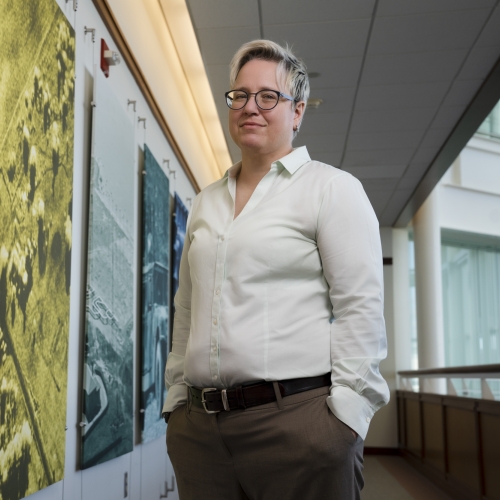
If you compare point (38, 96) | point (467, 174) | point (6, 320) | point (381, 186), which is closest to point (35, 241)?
point (6, 320)

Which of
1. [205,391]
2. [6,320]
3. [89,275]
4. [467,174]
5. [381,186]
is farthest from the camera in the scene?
[467,174]

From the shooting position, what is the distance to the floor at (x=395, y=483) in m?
6.30

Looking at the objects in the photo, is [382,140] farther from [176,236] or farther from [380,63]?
[176,236]

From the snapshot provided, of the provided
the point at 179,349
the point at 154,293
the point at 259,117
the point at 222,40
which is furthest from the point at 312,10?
the point at 179,349

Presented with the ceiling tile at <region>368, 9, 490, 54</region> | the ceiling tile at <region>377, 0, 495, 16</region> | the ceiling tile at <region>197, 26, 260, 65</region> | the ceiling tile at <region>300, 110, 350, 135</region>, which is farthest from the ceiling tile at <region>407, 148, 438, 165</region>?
the ceiling tile at <region>197, 26, 260, 65</region>

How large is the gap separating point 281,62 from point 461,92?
4435 millimetres

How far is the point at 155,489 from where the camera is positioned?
4.32m

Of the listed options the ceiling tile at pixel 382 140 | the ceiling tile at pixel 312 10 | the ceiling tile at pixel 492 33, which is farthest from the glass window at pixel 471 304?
the ceiling tile at pixel 312 10

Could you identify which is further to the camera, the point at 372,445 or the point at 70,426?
the point at 372,445

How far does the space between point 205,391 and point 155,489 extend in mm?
3124

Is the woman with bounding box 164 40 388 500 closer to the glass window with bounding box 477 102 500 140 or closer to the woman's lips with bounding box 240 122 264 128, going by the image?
the woman's lips with bounding box 240 122 264 128

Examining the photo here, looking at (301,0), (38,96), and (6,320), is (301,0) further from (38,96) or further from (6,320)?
(6,320)

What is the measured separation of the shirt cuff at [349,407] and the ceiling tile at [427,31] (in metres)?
3.72

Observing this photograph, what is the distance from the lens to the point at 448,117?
6.21 meters
